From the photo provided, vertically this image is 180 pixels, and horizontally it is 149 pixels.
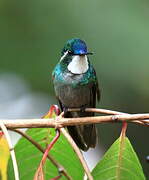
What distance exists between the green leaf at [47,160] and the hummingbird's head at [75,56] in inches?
23.2

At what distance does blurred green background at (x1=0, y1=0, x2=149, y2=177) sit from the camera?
429cm

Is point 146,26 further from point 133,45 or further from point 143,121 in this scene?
point 143,121

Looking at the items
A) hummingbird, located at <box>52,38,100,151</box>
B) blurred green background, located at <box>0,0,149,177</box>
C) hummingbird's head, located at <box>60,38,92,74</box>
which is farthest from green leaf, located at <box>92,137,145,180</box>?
blurred green background, located at <box>0,0,149,177</box>

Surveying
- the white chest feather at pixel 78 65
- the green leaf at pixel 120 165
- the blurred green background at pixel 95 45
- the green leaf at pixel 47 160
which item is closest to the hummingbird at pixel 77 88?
the white chest feather at pixel 78 65

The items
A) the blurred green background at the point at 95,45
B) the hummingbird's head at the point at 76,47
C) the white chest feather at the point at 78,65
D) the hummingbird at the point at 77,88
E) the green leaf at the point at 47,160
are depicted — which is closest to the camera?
the green leaf at the point at 47,160

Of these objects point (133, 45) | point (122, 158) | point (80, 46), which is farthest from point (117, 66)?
point (122, 158)

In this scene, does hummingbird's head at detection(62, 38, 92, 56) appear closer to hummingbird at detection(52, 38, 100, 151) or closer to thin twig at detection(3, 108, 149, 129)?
hummingbird at detection(52, 38, 100, 151)

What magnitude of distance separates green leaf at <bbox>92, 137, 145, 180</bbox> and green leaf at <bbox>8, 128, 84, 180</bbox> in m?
0.11

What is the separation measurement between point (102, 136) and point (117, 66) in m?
0.91

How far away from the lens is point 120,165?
6.25 ft

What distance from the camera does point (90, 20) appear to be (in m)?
4.50

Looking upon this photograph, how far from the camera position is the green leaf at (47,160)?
1.98 m

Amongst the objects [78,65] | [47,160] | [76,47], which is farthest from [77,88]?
[47,160]

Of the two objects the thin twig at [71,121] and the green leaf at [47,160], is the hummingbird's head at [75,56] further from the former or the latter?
the thin twig at [71,121]
